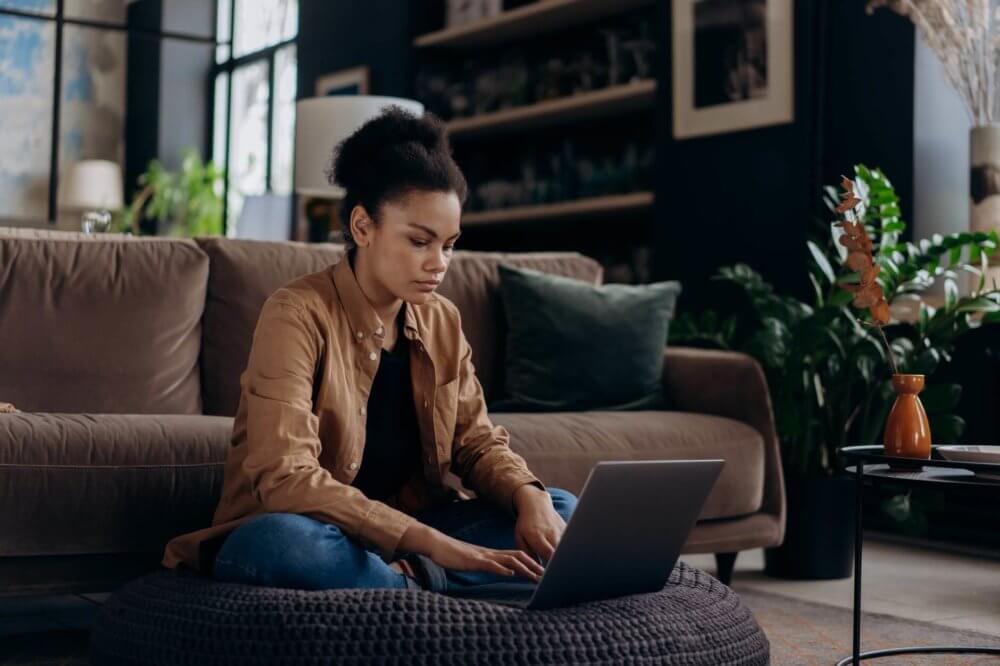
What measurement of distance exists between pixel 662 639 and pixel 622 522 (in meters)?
0.17

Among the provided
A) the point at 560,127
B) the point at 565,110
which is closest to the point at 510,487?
the point at 565,110

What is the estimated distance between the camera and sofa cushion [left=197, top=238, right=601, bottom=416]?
9.64 ft

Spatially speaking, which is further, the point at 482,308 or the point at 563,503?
the point at 482,308

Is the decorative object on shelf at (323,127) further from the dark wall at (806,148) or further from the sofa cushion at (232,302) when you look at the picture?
the dark wall at (806,148)

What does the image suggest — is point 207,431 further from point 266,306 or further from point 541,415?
point 541,415

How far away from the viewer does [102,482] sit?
2299mm

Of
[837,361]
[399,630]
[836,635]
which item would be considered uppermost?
[837,361]

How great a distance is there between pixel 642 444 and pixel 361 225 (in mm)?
1175

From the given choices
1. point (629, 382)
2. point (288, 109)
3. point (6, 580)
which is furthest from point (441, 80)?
point (6, 580)

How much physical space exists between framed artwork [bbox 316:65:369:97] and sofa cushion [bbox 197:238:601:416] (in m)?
3.10

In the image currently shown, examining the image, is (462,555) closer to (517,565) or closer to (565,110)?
(517,565)

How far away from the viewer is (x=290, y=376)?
1.81 m

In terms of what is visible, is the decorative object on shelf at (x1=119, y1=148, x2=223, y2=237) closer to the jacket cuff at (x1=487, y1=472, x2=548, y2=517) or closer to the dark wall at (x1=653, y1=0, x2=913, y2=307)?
the dark wall at (x1=653, y1=0, x2=913, y2=307)

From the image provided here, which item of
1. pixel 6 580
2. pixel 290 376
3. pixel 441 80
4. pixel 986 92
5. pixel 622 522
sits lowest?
pixel 6 580
